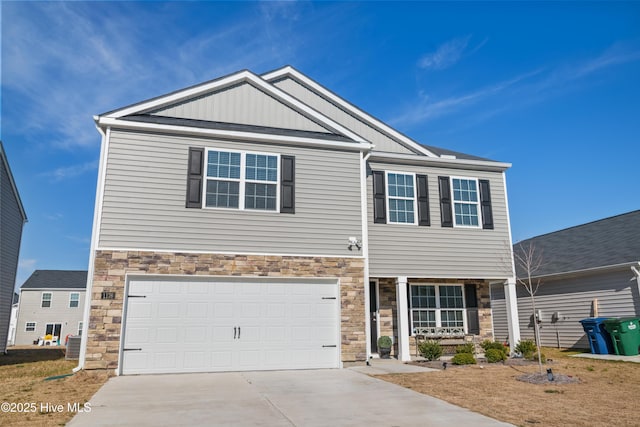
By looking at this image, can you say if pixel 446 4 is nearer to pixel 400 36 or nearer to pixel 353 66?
pixel 400 36

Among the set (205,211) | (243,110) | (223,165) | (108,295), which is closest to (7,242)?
(108,295)

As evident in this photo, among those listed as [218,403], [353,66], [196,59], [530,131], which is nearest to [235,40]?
[196,59]

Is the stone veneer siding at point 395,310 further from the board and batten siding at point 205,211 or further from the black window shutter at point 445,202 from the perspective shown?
the board and batten siding at point 205,211

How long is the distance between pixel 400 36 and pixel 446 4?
1.95 metres

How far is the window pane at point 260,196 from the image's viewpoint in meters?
11.1

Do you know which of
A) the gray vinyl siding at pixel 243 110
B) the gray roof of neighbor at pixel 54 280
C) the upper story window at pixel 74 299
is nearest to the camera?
the gray vinyl siding at pixel 243 110

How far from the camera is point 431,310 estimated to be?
13992mm

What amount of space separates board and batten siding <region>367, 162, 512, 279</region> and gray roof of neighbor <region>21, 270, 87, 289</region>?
3124 centimetres

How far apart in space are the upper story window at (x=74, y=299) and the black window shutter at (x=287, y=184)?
3100 centimetres

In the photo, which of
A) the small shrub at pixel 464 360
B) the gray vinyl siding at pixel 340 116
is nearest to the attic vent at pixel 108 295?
the small shrub at pixel 464 360

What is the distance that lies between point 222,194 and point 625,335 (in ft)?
40.7

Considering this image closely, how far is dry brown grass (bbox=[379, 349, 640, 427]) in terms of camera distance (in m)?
5.93

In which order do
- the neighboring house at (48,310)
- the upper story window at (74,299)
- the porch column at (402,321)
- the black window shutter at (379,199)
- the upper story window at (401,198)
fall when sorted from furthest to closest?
the upper story window at (74,299) → the neighboring house at (48,310) → the upper story window at (401,198) → the black window shutter at (379,199) → the porch column at (402,321)

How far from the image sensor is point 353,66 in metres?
15.2
